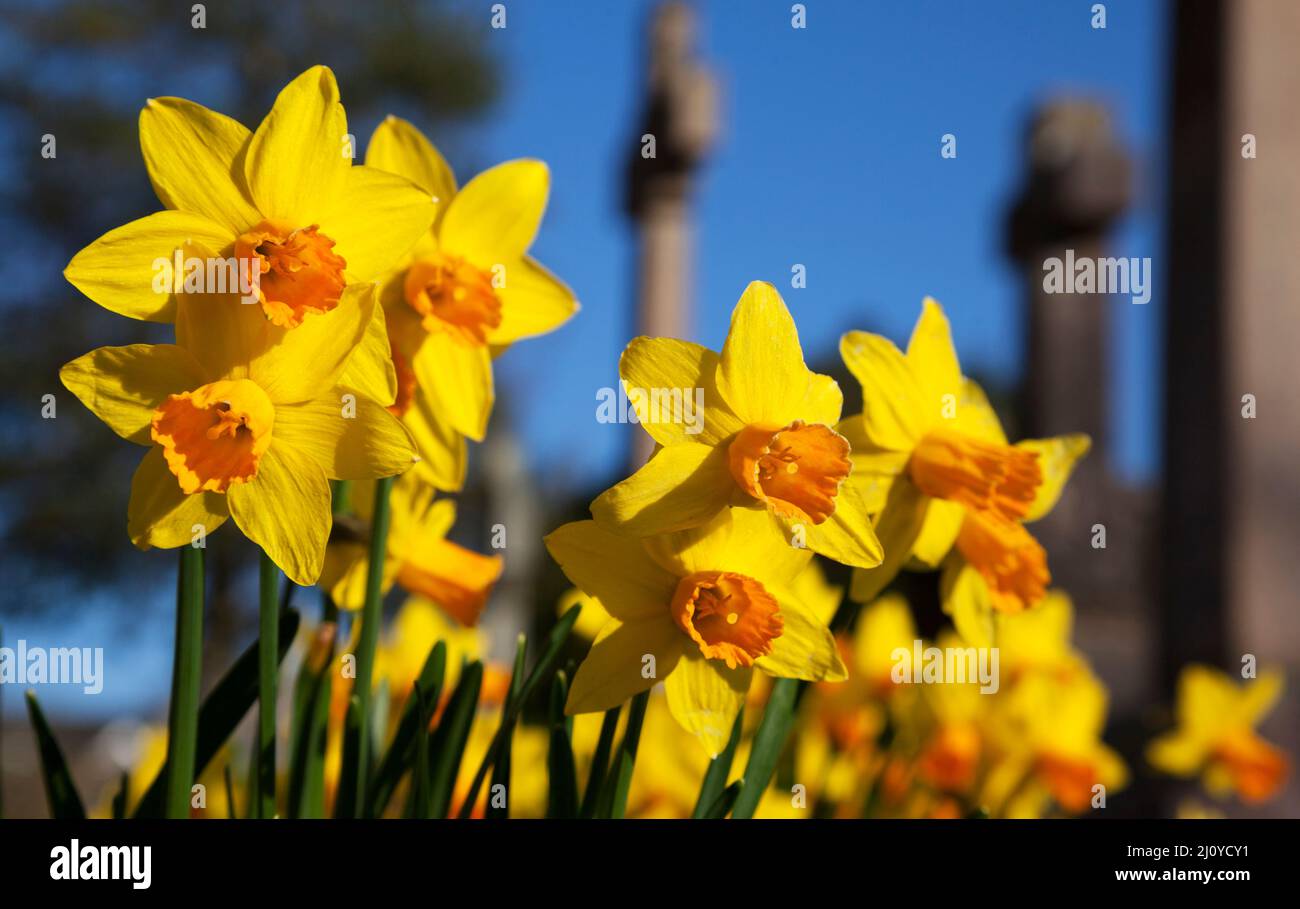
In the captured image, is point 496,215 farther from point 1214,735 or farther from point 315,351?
point 1214,735

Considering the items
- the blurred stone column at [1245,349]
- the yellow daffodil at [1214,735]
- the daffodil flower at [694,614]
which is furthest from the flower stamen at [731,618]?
the blurred stone column at [1245,349]

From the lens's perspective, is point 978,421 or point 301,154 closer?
point 301,154

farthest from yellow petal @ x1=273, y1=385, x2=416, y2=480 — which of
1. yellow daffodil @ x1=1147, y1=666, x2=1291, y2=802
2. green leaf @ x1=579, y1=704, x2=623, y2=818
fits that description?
yellow daffodil @ x1=1147, y1=666, x2=1291, y2=802

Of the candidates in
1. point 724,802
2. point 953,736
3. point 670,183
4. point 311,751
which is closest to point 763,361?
point 724,802

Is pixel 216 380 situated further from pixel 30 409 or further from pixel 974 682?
pixel 30 409
